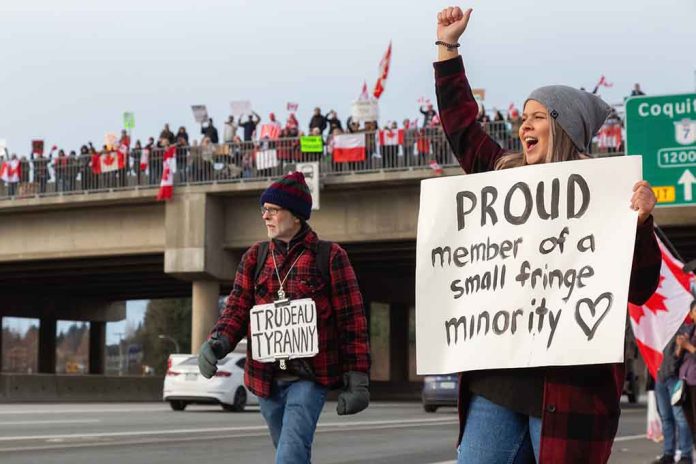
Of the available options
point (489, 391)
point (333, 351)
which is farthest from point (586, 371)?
point (333, 351)

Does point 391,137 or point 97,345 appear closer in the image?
point 391,137

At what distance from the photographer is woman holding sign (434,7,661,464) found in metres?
3.76

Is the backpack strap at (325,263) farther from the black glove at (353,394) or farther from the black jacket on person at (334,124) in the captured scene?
the black jacket on person at (334,124)

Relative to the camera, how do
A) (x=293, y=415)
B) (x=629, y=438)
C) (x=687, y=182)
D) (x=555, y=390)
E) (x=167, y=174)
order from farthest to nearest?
1. (x=167, y=174)
2. (x=687, y=182)
3. (x=629, y=438)
4. (x=293, y=415)
5. (x=555, y=390)

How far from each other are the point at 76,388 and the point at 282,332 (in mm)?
33186

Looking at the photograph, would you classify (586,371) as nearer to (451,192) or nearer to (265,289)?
(451,192)

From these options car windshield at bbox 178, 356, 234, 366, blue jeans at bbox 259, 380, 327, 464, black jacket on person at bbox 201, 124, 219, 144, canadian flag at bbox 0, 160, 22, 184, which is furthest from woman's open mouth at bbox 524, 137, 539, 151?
canadian flag at bbox 0, 160, 22, 184

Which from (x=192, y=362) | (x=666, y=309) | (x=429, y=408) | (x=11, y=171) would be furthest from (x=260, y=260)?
(x=11, y=171)

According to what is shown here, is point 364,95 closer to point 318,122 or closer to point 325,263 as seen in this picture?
point 318,122

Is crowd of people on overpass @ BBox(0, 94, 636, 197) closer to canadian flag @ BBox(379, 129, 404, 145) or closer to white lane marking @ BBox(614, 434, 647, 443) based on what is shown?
canadian flag @ BBox(379, 129, 404, 145)

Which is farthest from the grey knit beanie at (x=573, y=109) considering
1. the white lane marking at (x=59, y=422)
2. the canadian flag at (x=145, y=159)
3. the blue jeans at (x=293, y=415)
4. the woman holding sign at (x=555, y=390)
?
the canadian flag at (x=145, y=159)

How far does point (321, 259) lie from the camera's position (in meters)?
6.12

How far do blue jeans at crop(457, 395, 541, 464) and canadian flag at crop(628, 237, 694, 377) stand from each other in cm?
745

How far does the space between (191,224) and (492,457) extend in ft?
116
